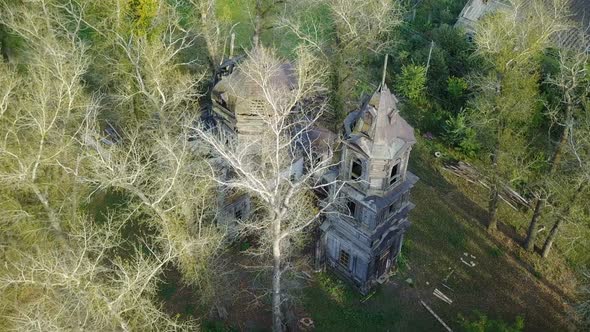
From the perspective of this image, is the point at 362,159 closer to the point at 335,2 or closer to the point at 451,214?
the point at 451,214

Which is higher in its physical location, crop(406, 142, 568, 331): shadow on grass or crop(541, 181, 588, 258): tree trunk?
crop(541, 181, 588, 258): tree trunk

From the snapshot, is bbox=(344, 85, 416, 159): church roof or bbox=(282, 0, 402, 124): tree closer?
bbox=(344, 85, 416, 159): church roof

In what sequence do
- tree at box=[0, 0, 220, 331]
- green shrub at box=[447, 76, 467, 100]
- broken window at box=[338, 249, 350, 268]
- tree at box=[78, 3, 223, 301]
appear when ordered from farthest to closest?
green shrub at box=[447, 76, 467, 100]
broken window at box=[338, 249, 350, 268]
tree at box=[78, 3, 223, 301]
tree at box=[0, 0, 220, 331]

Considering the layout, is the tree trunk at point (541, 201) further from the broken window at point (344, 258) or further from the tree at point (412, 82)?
the tree at point (412, 82)

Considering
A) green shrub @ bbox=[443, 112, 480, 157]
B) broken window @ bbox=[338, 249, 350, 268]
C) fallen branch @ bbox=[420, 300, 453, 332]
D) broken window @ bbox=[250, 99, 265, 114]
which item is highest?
broken window @ bbox=[250, 99, 265, 114]

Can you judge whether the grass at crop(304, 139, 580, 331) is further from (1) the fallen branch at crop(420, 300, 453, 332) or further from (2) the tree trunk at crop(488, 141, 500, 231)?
(2) the tree trunk at crop(488, 141, 500, 231)

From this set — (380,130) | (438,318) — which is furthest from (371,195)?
(438,318)

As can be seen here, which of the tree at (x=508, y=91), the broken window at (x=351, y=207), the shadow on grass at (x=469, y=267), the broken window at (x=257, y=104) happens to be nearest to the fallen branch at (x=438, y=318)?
the shadow on grass at (x=469, y=267)

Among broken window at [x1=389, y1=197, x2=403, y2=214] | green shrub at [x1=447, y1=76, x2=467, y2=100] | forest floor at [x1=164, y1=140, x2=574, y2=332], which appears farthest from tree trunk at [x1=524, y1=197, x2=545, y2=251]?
green shrub at [x1=447, y1=76, x2=467, y2=100]
